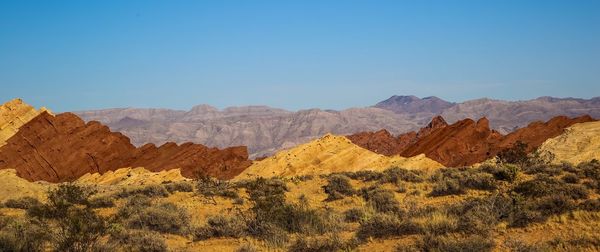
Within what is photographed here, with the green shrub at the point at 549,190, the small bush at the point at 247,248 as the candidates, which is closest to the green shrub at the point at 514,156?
the green shrub at the point at 549,190

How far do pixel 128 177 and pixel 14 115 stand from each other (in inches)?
719

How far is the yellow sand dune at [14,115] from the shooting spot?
167 feet

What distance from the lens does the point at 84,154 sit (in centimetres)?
4947

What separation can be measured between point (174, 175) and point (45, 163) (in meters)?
14.3

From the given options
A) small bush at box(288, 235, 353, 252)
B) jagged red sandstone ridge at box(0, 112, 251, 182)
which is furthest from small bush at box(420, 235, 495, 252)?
jagged red sandstone ridge at box(0, 112, 251, 182)

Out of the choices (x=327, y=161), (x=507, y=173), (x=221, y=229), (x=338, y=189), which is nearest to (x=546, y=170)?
(x=507, y=173)

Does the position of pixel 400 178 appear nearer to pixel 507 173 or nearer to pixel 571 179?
pixel 507 173

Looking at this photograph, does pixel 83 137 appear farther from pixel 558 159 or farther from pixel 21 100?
pixel 558 159

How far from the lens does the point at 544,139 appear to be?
40.3m

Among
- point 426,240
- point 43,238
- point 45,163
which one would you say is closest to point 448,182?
point 426,240

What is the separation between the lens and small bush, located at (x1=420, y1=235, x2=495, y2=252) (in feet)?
30.5

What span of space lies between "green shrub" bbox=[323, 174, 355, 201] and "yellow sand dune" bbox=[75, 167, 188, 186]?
2315 cm

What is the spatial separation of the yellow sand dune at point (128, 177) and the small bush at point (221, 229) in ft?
96.3

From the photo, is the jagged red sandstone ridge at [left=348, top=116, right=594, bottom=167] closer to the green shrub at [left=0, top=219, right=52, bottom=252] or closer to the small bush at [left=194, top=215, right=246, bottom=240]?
the small bush at [left=194, top=215, right=246, bottom=240]
